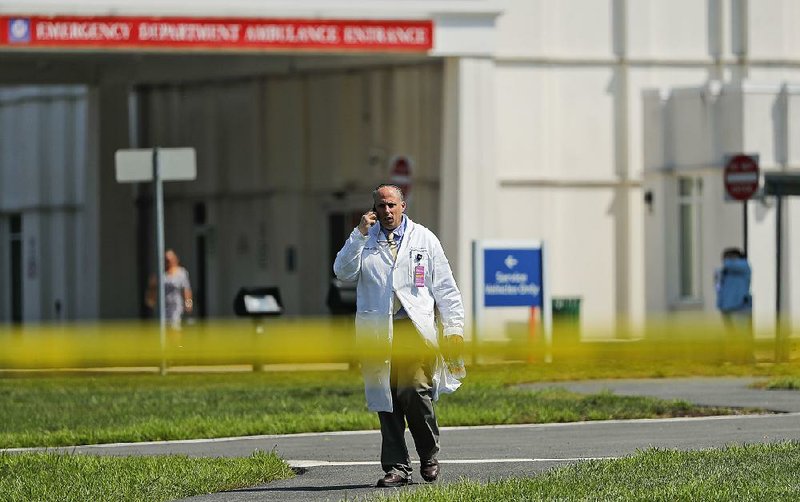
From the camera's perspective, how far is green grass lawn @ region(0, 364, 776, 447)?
17.0 m

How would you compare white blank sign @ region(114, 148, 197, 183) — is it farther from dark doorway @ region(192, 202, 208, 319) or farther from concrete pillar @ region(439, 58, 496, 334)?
dark doorway @ region(192, 202, 208, 319)

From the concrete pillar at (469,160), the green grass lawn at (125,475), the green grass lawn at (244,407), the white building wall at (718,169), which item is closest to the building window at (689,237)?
the white building wall at (718,169)

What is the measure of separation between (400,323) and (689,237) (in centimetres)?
2224

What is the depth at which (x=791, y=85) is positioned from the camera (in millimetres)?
32500

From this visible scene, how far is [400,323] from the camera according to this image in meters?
12.3

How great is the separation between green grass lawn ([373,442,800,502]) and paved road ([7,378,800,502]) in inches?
26.1

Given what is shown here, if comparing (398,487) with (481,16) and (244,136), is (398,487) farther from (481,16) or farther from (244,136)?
(244,136)

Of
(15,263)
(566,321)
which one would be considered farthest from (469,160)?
(15,263)

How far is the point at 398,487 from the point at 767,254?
2105cm

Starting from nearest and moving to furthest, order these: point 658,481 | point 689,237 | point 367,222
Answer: point 658,481 < point 367,222 < point 689,237

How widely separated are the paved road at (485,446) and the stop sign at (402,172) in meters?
14.3

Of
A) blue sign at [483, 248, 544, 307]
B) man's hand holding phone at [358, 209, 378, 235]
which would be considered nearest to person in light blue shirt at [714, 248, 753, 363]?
blue sign at [483, 248, 544, 307]

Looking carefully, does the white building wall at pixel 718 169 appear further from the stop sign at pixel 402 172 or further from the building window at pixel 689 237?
the stop sign at pixel 402 172

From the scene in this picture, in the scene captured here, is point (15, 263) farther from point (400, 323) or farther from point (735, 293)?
point (400, 323)
